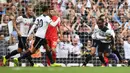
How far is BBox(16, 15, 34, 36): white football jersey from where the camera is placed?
17.3 feet

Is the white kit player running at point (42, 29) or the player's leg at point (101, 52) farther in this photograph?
the player's leg at point (101, 52)

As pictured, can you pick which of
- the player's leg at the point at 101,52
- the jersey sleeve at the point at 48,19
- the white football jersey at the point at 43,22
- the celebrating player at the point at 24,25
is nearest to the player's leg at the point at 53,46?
the white football jersey at the point at 43,22

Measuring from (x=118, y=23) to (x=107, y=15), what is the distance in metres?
0.26

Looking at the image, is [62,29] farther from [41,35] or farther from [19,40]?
[19,40]

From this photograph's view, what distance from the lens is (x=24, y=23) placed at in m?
5.30

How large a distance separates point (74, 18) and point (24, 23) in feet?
3.06

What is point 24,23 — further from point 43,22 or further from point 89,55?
point 89,55

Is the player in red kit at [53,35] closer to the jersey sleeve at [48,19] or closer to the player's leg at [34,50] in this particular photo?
the jersey sleeve at [48,19]

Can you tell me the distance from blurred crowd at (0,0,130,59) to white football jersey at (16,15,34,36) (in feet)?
0.30

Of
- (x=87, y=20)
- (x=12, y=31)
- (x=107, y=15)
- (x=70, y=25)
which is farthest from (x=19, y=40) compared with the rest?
(x=107, y=15)

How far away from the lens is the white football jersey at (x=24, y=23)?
5277 millimetres

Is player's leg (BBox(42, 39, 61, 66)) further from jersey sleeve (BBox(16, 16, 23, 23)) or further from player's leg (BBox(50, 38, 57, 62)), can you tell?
jersey sleeve (BBox(16, 16, 23, 23))

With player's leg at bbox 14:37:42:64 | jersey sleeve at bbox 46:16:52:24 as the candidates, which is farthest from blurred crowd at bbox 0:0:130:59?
player's leg at bbox 14:37:42:64

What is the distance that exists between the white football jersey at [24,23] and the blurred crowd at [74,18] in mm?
92
